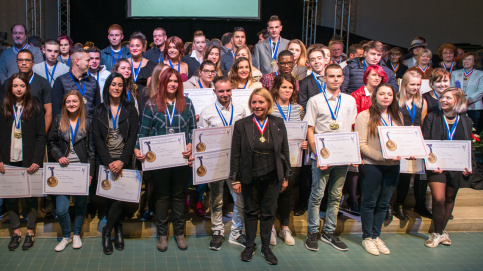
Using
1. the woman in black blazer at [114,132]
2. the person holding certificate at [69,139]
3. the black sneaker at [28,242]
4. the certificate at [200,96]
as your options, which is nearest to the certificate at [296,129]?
the certificate at [200,96]

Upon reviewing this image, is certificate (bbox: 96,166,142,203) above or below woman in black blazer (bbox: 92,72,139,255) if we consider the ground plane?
below

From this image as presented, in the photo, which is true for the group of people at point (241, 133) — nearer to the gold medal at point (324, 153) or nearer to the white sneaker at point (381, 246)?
the white sneaker at point (381, 246)

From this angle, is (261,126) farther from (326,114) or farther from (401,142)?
(401,142)

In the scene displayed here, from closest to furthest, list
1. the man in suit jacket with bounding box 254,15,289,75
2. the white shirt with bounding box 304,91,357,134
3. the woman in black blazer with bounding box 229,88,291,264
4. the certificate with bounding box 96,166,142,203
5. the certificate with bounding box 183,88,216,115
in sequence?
the woman in black blazer with bounding box 229,88,291,264 < the certificate with bounding box 96,166,142,203 < the white shirt with bounding box 304,91,357,134 < the certificate with bounding box 183,88,216,115 < the man in suit jacket with bounding box 254,15,289,75

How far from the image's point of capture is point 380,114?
4309 mm

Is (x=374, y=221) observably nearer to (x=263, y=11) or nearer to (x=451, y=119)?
(x=451, y=119)

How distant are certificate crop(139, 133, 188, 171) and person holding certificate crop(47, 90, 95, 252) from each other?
0.62 metres

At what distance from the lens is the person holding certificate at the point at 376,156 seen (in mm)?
4250

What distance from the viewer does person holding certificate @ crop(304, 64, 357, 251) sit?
168 inches

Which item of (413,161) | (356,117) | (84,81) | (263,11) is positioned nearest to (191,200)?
(84,81)

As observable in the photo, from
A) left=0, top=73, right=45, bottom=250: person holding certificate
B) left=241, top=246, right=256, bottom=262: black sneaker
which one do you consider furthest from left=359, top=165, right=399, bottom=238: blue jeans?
left=0, top=73, right=45, bottom=250: person holding certificate

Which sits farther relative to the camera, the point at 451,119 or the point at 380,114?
the point at 451,119

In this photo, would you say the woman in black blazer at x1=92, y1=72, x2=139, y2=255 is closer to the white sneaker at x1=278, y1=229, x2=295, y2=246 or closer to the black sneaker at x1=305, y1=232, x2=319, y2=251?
the white sneaker at x1=278, y1=229, x2=295, y2=246

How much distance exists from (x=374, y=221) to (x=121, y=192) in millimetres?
2592
